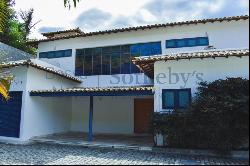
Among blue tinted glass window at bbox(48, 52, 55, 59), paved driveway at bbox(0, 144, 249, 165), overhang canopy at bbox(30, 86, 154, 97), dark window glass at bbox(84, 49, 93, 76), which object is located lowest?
paved driveway at bbox(0, 144, 249, 165)

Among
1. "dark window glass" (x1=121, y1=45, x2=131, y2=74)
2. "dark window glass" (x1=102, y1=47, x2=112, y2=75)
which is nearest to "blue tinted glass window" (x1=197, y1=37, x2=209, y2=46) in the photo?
"dark window glass" (x1=121, y1=45, x2=131, y2=74)

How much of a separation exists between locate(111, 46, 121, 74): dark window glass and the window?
5.76 meters

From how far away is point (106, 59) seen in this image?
18938 mm

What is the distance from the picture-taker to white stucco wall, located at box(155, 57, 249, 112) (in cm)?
1234

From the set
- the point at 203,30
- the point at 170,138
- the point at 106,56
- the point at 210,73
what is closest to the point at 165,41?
the point at 203,30

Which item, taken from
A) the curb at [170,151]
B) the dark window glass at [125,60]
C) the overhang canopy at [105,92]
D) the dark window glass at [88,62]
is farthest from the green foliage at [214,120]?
the dark window glass at [88,62]

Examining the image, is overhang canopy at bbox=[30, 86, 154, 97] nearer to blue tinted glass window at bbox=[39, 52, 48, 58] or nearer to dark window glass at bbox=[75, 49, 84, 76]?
dark window glass at bbox=[75, 49, 84, 76]

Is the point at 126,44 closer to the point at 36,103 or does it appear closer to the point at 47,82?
the point at 47,82

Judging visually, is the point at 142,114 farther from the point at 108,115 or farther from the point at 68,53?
the point at 68,53

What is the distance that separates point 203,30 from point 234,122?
7641 mm

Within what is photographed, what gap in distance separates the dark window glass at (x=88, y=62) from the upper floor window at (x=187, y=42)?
17.4 feet

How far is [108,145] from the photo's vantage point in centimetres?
1350

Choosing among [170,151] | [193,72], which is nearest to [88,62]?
[193,72]

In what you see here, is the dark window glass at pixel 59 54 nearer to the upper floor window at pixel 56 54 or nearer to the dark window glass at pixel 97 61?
the upper floor window at pixel 56 54
